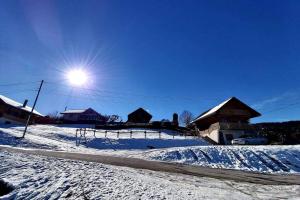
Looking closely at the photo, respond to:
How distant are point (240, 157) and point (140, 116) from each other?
174 ft

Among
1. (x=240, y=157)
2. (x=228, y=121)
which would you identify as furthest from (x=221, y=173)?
(x=228, y=121)

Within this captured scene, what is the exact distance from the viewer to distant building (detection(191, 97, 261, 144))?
39.4 m

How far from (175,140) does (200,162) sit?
57.0ft

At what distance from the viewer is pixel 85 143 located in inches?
1314

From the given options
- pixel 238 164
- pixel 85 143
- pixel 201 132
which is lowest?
pixel 238 164

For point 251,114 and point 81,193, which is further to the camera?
point 251,114

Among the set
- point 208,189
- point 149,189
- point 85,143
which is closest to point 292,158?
point 208,189

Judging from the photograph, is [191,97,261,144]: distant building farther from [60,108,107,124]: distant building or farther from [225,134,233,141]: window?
[60,108,107,124]: distant building

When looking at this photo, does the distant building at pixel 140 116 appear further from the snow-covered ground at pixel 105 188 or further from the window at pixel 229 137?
the snow-covered ground at pixel 105 188

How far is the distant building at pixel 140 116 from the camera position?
72.4 metres

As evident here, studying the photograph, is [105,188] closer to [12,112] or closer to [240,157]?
[240,157]

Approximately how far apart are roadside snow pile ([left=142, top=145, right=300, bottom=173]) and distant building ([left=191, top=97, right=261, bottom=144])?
53.0ft

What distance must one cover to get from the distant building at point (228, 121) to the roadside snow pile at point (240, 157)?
53.0 feet

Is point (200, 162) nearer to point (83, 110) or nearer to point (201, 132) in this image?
point (201, 132)
